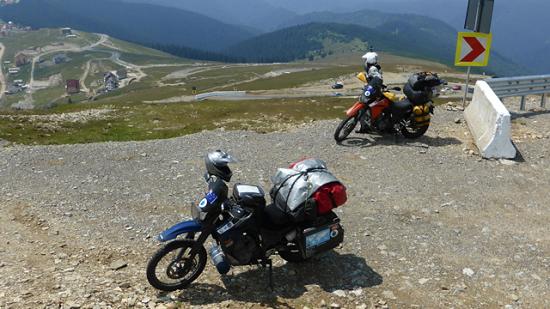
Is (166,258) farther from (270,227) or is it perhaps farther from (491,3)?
(491,3)

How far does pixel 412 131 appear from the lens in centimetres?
1577

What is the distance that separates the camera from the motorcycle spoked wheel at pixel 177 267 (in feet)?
22.8

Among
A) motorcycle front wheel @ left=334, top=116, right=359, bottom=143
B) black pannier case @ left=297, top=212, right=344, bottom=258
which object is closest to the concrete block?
motorcycle front wheel @ left=334, top=116, right=359, bottom=143

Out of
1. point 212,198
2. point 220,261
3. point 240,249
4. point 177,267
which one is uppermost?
point 212,198

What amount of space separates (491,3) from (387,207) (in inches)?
469

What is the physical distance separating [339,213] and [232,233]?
12.3 feet

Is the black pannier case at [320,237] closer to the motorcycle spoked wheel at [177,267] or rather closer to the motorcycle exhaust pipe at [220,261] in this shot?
the motorcycle exhaust pipe at [220,261]

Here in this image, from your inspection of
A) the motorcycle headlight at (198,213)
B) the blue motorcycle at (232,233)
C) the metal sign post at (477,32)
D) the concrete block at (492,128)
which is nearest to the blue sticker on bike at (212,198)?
the blue motorcycle at (232,233)

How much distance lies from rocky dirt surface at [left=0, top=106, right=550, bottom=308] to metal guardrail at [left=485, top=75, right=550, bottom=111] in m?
4.11

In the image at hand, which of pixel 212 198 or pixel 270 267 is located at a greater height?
pixel 212 198

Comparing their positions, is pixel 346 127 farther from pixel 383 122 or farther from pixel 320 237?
pixel 320 237

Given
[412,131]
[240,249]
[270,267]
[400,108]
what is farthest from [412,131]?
[240,249]

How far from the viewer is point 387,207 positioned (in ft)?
34.7

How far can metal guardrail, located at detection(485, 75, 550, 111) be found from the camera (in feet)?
61.6
